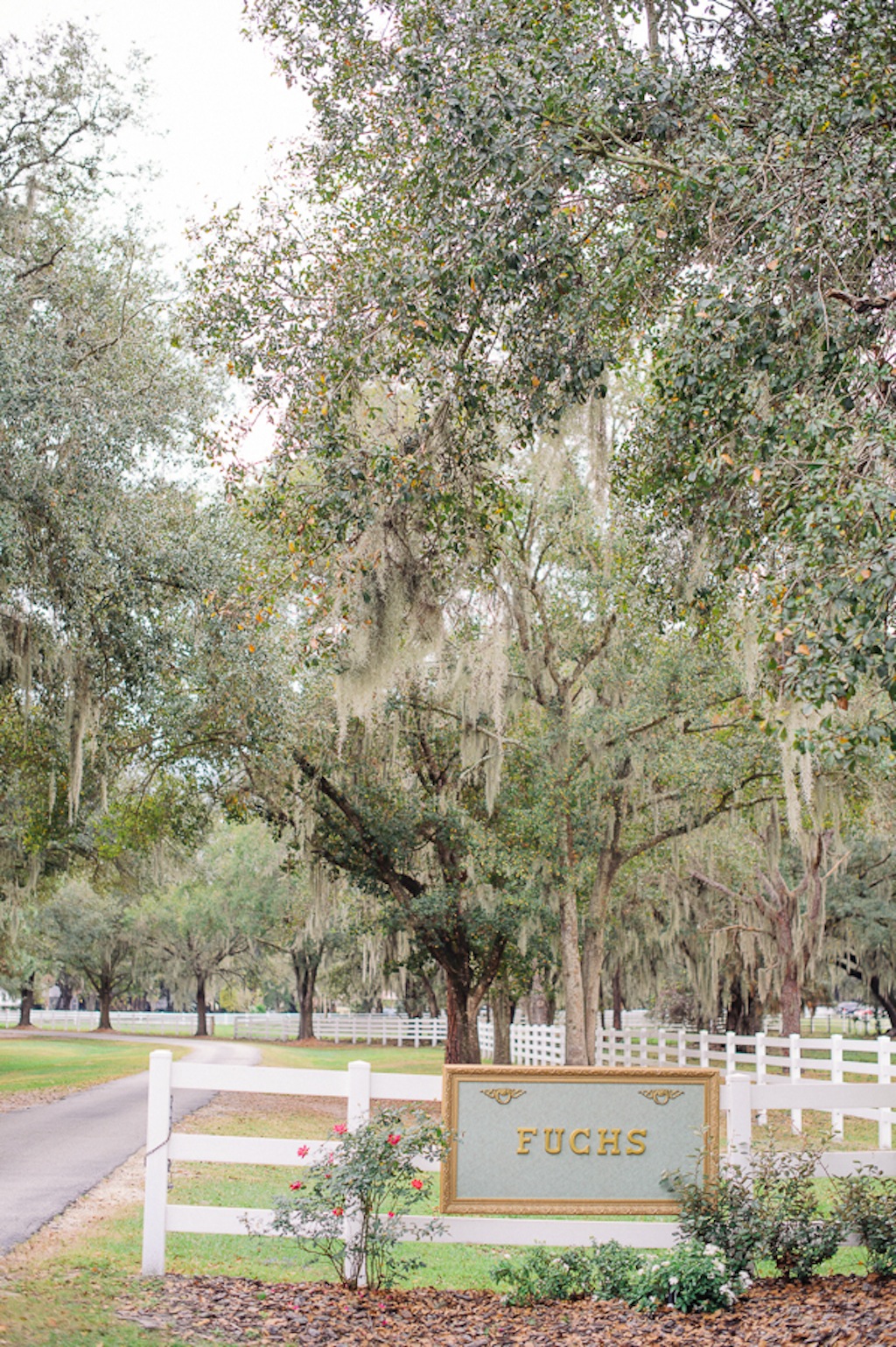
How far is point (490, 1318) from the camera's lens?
563 centimetres

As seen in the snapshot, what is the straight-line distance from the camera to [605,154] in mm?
7016

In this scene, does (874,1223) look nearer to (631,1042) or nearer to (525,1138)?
(525,1138)

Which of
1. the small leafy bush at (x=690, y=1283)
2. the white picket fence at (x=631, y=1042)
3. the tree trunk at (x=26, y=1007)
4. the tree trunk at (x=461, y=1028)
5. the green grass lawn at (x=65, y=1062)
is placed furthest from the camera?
the tree trunk at (x=26, y=1007)

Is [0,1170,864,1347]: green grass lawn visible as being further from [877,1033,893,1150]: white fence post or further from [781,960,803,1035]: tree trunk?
[781,960,803,1035]: tree trunk

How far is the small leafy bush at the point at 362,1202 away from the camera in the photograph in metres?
5.79

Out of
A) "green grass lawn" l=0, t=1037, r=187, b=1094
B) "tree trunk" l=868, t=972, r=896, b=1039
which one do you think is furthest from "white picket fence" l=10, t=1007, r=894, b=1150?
"green grass lawn" l=0, t=1037, r=187, b=1094

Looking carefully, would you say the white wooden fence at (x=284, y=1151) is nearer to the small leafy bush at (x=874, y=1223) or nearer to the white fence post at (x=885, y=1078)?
the small leafy bush at (x=874, y=1223)

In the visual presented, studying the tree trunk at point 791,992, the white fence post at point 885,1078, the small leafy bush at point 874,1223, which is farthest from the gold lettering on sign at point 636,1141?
the tree trunk at point 791,992

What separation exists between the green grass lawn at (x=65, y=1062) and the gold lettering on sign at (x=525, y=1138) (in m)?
14.5

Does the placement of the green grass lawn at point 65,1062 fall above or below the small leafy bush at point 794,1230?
below

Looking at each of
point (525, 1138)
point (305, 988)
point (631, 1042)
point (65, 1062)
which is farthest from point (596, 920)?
point (305, 988)

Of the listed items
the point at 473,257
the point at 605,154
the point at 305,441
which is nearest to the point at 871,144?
the point at 605,154

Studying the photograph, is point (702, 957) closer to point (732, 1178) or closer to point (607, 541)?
point (607, 541)

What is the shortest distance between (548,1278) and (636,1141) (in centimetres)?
92
